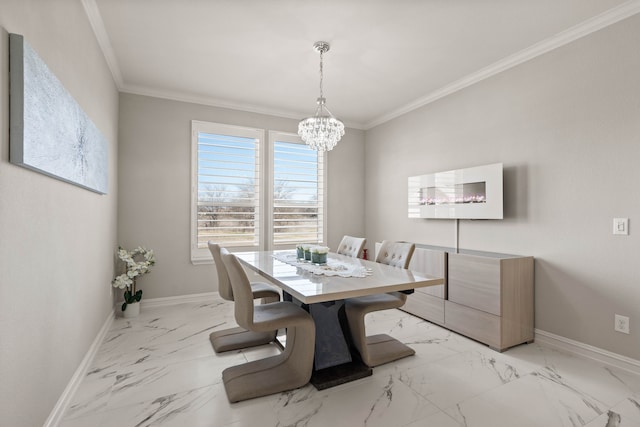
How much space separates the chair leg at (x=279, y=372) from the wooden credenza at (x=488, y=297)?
1.61 meters

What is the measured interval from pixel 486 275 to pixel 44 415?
3069 millimetres

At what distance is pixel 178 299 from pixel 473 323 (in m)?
3.32

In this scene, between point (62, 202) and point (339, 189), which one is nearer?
point (62, 202)

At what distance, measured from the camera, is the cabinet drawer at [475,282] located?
2.70 metres

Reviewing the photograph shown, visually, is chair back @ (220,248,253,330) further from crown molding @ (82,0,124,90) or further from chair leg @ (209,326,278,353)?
crown molding @ (82,0,124,90)

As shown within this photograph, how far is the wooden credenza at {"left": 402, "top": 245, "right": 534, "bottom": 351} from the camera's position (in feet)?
8.77

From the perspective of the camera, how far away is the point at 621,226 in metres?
2.33

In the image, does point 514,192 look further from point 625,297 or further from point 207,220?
point 207,220

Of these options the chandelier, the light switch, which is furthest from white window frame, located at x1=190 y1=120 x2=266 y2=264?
the light switch

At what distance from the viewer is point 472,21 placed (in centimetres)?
248

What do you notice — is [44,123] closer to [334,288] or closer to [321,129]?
[334,288]

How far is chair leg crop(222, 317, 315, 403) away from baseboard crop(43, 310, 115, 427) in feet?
2.87

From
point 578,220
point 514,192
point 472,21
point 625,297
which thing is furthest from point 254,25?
point 625,297

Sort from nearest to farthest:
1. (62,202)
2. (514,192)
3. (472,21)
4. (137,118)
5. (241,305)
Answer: (62,202)
(241,305)
(472,21)
(514,192)
(137,118)
